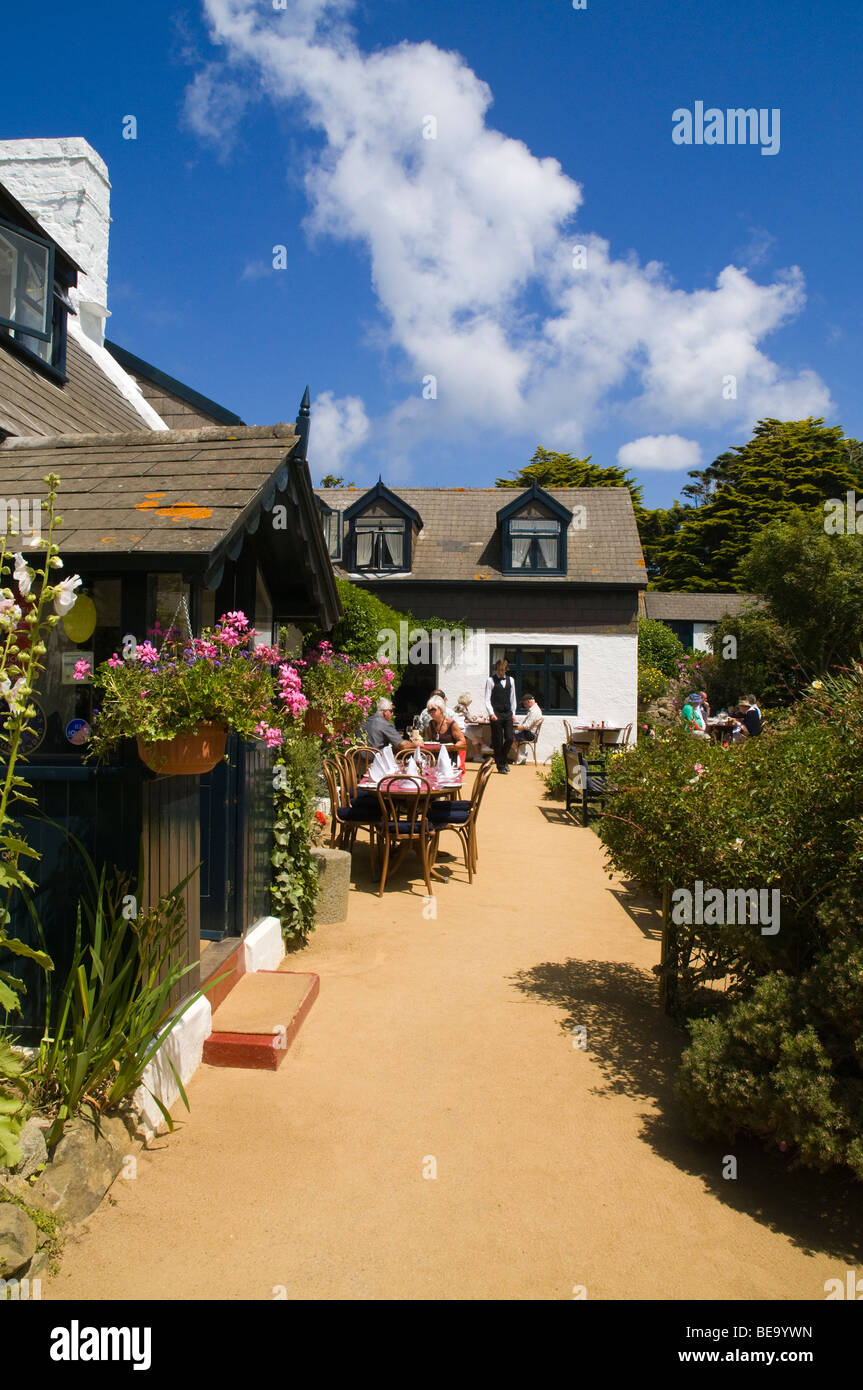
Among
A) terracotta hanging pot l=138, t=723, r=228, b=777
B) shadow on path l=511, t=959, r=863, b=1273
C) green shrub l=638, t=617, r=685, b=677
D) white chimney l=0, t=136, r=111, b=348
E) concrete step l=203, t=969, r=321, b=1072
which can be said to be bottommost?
shadow on path l=511, t=959, r=863, b=1273

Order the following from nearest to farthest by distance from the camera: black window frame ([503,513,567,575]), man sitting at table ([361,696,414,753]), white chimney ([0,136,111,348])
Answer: man sitting at table ([361,696,414,753])
white chimney ([0,136,111,348])
black window frame ([503,513,567,575])

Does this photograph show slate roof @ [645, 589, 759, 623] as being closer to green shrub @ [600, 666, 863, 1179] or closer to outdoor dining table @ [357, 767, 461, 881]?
outdoor dining table @ [357, 767, 461, 881]

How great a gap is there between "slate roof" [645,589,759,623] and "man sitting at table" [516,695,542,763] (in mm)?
20608

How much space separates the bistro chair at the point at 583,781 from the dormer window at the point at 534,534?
881 cm

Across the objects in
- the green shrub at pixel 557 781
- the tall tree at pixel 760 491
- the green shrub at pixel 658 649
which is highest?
the tall tree at pixel 760 491

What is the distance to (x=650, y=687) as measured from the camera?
87.8 ft

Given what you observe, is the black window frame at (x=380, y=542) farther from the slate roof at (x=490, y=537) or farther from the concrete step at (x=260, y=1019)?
the concrete step at (x=260, y=1019)

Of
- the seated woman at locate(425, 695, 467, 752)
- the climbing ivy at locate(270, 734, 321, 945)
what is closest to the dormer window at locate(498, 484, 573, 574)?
the seated woman at locate(425, 695, 467, 752)

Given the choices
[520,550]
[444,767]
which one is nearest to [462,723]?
[520,550]

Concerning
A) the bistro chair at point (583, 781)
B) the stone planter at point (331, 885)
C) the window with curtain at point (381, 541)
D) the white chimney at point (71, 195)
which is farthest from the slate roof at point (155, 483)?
the window with curtain at point (381, 541)

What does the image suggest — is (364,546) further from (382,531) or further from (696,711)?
(696,711)

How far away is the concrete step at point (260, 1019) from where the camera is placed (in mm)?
4160

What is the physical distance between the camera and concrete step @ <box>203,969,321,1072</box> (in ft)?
13.6

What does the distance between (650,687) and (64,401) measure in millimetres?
21096
